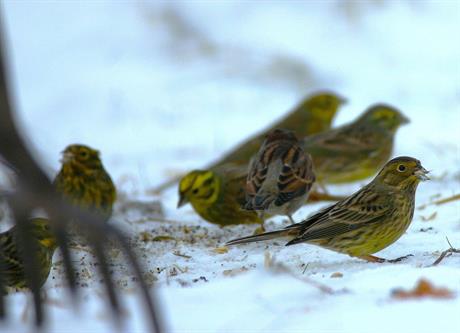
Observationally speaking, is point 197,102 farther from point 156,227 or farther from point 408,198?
point 408,198

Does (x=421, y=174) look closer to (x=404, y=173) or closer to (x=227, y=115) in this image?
(x=404, y=173)

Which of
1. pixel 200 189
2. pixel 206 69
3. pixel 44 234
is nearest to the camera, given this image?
pixel 44 234

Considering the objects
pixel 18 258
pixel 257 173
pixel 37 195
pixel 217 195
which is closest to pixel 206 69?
pixel 217 195

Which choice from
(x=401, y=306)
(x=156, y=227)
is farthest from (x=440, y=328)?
(x=156, y=227)

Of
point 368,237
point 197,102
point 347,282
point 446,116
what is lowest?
point 347,282

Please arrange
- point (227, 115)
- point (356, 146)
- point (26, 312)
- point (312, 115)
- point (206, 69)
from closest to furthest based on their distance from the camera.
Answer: point (26, 312) → point (356, 146) → point (312, 115) → point (227, 115) → point (206, 69)
